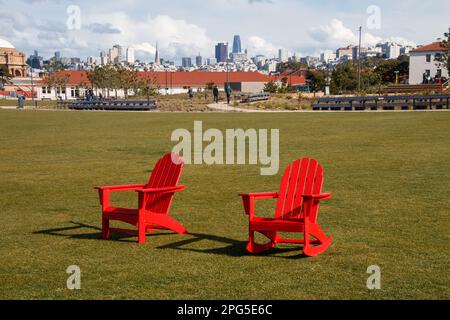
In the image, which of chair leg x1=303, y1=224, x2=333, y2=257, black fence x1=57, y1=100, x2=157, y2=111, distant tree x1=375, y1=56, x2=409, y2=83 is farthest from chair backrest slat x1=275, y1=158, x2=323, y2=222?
distant tree x1=375, y1=56, x2=409, y2=83

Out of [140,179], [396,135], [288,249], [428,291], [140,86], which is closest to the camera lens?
[428,291]

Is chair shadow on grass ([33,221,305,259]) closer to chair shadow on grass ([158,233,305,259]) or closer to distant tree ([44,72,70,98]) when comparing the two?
chair shadow on grass ([158,233,305,259])

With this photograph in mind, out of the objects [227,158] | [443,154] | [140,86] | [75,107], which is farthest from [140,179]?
[140,86]

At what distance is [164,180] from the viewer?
9.17 metres

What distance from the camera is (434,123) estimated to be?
98.8 ft

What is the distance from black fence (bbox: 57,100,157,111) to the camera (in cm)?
5856

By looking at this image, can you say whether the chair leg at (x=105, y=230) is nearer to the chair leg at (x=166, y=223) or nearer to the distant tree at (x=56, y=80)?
the chair leg at (x=166, y=223)

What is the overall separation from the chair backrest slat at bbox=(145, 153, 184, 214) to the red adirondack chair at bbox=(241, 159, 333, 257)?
1320 millimetres

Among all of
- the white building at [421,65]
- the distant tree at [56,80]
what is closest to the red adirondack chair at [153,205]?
the white building at [421,65]

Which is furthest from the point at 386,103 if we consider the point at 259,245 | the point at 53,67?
the point at 53,67

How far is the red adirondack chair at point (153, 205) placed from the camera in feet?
28.2

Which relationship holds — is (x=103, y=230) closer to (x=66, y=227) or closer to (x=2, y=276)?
(x=66, y=227)

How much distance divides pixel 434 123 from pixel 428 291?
25.0m

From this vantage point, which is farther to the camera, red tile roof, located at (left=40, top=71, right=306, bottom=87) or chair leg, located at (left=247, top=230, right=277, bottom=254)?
red tile roof, located at (left=40, top=71, right=306, bottom=87)
